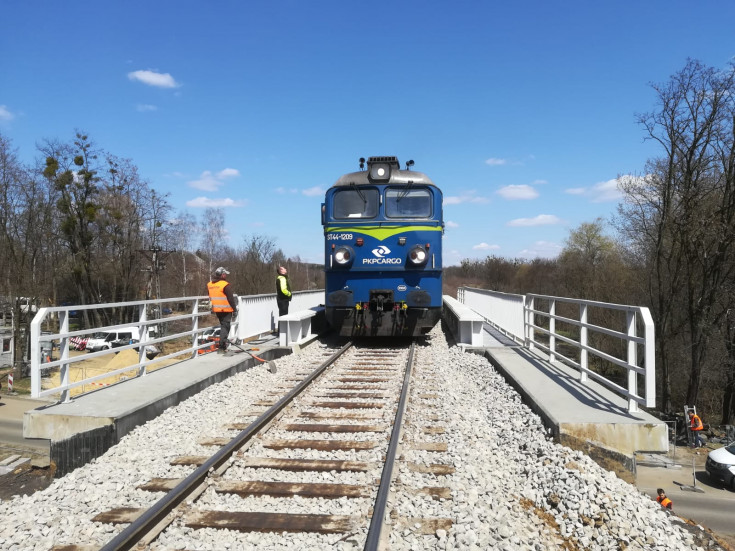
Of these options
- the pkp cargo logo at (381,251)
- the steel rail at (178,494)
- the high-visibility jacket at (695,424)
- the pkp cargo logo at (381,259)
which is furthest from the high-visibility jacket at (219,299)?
the high-visibility jacket at (695,424)

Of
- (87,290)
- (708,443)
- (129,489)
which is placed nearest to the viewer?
(129,489)

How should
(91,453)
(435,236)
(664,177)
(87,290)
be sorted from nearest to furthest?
1. (91,453)
2. (435,236)
3. (664,177)
4. (87,290)

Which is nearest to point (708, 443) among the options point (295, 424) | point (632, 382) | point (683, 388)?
point (683, 388)

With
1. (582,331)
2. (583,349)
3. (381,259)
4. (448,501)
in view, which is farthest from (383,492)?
(381,259)

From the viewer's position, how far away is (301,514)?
3.58 m

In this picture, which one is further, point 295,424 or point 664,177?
point 664,177

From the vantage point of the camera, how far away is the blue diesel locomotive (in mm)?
10758

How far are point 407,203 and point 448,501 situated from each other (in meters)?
7.95

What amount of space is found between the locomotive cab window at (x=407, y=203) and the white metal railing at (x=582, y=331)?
9.03ft

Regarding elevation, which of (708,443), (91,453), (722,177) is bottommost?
(708,443)

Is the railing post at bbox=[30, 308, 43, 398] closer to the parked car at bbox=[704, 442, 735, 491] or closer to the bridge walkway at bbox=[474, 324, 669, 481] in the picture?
the bridge walkway at bbox=[474, 324, 669, 481]

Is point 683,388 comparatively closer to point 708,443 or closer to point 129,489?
point 708,443

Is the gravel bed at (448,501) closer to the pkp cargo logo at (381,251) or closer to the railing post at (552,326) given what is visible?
the railing post at (552,326)

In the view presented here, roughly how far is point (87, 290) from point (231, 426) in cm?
3581
